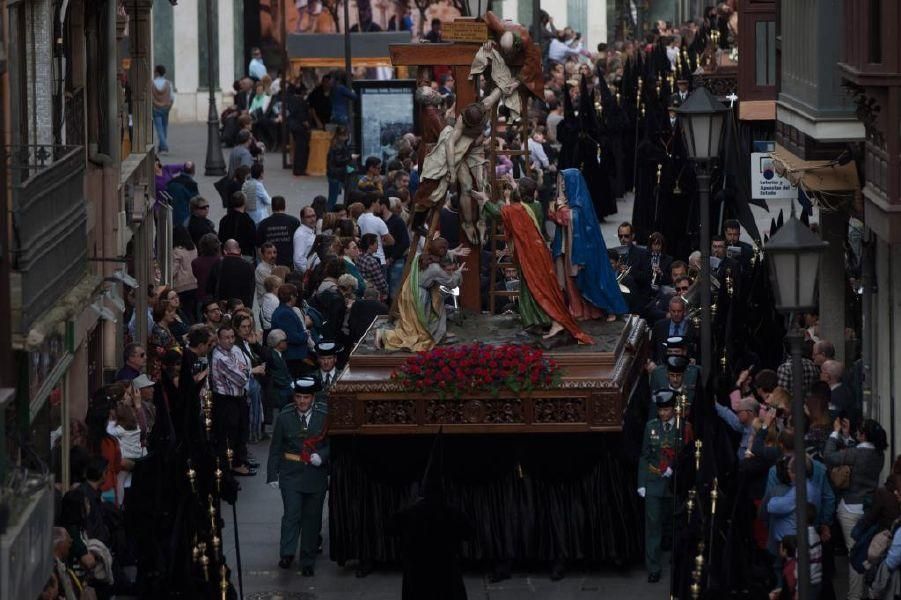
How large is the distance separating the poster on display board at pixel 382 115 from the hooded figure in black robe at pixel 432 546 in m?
23.1

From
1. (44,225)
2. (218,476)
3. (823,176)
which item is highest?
(44,225)

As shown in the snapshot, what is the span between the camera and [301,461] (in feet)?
72.8

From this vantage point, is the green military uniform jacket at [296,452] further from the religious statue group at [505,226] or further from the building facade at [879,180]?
the building facade at [879,180]

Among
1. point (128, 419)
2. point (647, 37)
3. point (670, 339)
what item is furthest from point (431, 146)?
point (647, 37)

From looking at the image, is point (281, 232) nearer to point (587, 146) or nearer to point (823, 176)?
point (587, 146)

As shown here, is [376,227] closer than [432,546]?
No

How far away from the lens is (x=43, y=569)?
55.7ft

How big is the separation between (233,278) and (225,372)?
Answer: 4.65 m

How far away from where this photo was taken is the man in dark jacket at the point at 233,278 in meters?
30.0

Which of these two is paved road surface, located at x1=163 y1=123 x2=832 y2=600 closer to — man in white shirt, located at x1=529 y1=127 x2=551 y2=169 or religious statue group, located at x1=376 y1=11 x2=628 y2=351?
religious statue group, located at x1=376 y1=11 x2=628 y2=351

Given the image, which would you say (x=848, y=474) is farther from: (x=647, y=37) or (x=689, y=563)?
(x=647, y=37)

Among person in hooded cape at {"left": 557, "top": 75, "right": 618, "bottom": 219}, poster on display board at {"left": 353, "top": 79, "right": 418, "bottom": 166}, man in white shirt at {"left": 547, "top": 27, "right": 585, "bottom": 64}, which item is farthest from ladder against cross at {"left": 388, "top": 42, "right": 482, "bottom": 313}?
man in white shirt at {"left": 547, "top": 27, "right": 585, "bottom": 64}

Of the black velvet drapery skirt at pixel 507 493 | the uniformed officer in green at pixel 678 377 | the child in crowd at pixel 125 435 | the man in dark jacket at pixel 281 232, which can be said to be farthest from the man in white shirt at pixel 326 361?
the man in dark jacket at pixel 281 232

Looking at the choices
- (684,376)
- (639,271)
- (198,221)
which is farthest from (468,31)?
(198,221)
